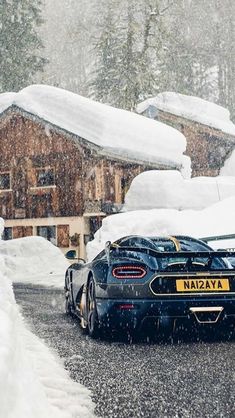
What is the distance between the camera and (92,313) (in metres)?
5.84

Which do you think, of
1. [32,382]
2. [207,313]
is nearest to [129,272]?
[207,313]

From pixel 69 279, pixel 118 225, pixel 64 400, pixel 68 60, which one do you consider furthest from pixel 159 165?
pixel 68 60

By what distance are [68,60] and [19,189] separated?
38.5 metres

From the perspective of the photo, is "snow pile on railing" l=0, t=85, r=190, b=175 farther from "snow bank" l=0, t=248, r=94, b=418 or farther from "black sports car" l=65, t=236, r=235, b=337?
"snow bank" l=0, t=248, r=94, b=418

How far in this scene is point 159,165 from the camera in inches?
1089

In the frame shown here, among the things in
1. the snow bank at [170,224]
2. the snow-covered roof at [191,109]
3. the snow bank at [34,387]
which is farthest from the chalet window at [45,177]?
the snow bank at [34,387]

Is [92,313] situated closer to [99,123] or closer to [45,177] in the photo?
[99,123]

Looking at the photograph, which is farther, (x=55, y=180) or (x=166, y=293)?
(x=55, y=180)

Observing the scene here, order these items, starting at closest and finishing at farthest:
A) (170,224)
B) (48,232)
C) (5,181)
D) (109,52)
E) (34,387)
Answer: (34,387)
(170,224)
(48,232)
(5,181)
(109,52)

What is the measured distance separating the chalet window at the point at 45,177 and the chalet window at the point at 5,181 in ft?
5.12

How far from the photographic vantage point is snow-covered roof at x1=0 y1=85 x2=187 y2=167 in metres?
25.3

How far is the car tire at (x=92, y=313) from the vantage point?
18.8 ft

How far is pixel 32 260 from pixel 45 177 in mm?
8402

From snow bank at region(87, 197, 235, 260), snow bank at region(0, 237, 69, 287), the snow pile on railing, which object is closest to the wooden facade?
the snow pile on railing
